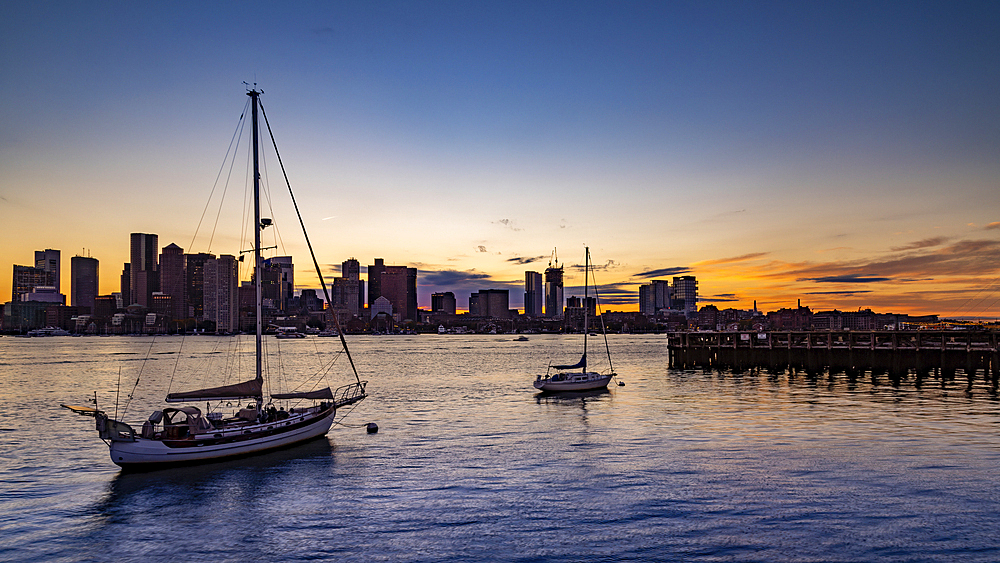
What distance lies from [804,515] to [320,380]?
8113 cm

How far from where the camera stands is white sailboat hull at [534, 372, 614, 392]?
61.6 meters

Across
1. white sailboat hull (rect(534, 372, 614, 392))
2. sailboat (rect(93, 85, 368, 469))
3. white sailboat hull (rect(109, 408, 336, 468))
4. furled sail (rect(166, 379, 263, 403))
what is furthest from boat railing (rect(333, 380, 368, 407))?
white sailboat hull (rect(534, 372, 614, 392))

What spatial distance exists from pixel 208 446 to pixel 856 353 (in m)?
76.1

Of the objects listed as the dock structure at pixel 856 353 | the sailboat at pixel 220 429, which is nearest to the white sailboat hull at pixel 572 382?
the sailboat at pixel 220 429

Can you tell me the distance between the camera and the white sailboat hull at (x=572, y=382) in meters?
61.6

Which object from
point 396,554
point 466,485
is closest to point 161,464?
point 466,485

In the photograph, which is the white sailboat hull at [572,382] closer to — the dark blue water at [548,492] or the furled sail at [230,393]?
the dark blue water at [548,492]

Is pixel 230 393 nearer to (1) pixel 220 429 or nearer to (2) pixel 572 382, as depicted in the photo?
(1) pixel 220 429

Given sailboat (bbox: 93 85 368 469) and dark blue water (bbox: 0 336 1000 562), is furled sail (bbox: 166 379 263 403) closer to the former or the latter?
sailboat (bbox: 93 85 368 469)

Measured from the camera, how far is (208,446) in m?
30.1

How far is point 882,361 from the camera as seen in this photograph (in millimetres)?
76062

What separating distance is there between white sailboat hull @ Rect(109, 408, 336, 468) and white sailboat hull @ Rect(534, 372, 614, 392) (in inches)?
1221

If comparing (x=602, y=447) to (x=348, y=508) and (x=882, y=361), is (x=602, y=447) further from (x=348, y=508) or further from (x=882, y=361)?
(x=882, y=361)

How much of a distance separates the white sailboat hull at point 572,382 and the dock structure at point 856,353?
32.6 metres
